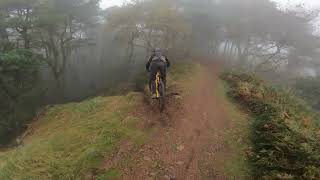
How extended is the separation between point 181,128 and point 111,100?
141 inches

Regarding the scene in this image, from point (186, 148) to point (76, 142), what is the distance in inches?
110

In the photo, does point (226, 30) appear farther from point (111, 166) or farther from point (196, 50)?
point (111, 166)

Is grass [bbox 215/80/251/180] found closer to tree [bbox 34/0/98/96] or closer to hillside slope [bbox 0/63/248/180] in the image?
hillside slope [bbox 0/63/248/180]

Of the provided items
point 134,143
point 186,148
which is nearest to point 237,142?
point 186,148

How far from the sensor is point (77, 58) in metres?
43.9

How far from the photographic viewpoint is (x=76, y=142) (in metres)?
9.66

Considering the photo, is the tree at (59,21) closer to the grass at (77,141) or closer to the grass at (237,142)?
the grass at (77,141)

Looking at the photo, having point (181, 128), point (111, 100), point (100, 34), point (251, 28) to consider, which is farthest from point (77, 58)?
point (181, 128)

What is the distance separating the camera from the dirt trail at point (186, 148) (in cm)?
812

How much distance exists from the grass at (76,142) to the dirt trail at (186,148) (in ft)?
1.71

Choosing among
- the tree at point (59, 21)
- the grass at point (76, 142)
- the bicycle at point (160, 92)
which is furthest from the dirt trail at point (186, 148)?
the tree at point (59, 21)

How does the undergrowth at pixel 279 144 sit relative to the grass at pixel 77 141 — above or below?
above

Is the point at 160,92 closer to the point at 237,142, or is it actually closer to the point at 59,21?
the point at 237,142

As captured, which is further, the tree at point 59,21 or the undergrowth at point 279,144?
the tree at point 59,21
